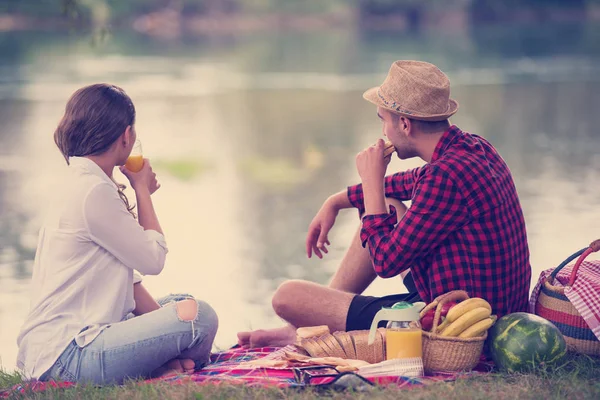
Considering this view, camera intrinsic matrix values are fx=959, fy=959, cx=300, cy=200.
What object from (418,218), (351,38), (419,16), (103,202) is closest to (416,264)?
(418,218)

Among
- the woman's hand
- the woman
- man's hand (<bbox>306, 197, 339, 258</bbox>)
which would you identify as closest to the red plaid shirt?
man's hand (<bbox>306, 197, 339, 258</bbox>)

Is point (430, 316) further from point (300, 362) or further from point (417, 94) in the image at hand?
point (417, 94)

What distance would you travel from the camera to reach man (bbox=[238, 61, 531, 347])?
12.6 ft

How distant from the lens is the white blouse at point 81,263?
3748 mm

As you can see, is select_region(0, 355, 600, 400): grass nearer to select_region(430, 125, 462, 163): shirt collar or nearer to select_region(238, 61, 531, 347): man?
select_region(238, 61, 531, 347): man

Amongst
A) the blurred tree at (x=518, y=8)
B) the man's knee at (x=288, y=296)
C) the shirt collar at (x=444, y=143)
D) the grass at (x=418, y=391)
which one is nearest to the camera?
the grass at (x=418, y=391)

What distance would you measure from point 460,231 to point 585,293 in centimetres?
60

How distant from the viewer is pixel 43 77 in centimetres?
2152

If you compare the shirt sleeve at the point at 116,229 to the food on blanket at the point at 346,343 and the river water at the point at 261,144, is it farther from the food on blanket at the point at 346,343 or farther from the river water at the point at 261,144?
the river water at the point at 261,144

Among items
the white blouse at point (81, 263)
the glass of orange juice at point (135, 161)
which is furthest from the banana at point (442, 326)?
the glass of orange juice at point (135, 161)

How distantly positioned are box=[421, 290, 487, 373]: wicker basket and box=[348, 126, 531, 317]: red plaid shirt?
0.44ft

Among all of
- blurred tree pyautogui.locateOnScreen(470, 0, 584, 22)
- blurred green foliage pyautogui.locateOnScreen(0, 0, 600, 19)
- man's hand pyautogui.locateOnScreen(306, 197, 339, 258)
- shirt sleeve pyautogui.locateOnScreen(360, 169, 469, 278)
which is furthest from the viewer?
blurred tree pyautogui.locateOnScreen(470, 0, 584, 22)

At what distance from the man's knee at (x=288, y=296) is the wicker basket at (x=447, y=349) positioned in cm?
74

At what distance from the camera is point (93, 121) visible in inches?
151
